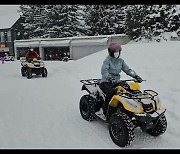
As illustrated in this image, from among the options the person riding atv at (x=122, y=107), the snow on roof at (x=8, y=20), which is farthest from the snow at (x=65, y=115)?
the snow on roof at (x=8, y=20)

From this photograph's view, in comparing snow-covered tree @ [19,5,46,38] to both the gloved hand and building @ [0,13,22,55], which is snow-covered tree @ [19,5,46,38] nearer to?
building @ [0,13,22,55]

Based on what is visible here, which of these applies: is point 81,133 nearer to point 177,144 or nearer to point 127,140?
point 127,140

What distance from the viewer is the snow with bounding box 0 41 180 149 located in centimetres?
454

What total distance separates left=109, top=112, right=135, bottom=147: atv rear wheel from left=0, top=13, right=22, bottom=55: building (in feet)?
137

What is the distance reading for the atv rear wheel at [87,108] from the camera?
18.1ft

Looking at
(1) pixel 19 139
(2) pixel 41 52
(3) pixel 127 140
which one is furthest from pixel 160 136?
(2) pixel 41 52

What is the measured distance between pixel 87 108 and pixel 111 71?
1064 mm

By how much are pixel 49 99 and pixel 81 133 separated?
2.98 metres

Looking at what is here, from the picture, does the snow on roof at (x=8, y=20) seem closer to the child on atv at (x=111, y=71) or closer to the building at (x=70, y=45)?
the building at (x=70, y=45)

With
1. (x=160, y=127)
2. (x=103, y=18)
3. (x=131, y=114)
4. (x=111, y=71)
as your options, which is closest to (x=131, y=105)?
(x=131, y=114)

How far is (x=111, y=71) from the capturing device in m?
5.22

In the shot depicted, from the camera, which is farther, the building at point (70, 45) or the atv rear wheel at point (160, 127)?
the building at point (70, 45)

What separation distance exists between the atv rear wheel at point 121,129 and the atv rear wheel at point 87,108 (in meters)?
0.99

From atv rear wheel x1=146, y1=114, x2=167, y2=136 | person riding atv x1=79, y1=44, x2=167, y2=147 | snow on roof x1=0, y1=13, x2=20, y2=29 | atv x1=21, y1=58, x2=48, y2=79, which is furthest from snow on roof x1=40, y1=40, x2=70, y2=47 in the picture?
atv rear wheel x1=146, y1=114, x2=167, y2=136
